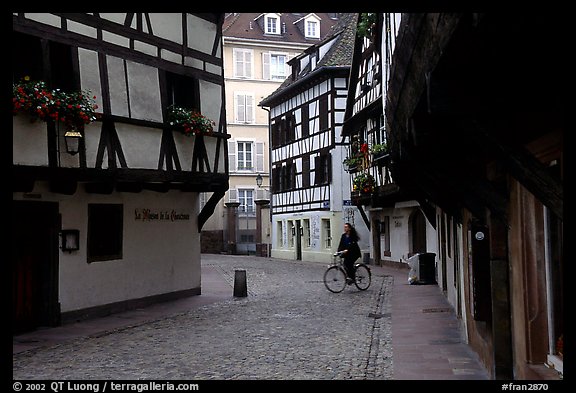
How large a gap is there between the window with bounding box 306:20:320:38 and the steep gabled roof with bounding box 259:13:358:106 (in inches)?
458

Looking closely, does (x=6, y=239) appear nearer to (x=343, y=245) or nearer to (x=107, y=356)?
(x=107, y=356)

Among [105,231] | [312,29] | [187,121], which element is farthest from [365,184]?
[312,29]

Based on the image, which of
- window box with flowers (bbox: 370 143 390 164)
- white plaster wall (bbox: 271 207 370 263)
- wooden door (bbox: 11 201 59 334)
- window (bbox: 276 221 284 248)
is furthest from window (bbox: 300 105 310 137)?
wooden door (bbox: 11 201 59 334)

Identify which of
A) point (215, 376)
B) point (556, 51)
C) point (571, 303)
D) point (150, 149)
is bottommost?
point (215, 376)

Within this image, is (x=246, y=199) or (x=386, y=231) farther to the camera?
(x=246, y=199)

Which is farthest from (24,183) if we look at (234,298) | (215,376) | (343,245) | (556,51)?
(556,51)

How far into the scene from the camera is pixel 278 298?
17.5 metres

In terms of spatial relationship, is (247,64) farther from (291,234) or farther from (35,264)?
(35,264)

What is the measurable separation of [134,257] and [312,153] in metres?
20.5

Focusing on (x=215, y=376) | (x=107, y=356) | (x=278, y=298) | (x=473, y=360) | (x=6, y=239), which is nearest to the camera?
(x=6, y=239)

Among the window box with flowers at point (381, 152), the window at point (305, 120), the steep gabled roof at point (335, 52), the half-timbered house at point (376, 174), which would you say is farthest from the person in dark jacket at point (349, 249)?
the window at point (305, 120)

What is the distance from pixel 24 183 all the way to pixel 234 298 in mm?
6846

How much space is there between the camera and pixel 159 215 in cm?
1683

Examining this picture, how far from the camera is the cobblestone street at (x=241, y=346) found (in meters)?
8.69
